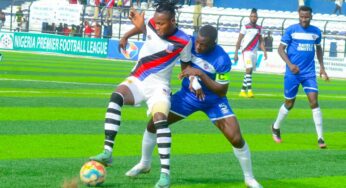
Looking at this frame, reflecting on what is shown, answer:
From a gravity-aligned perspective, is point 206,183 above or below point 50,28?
above

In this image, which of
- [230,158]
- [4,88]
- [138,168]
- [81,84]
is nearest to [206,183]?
[138,168]

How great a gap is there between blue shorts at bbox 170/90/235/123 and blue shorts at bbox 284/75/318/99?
4.90 m

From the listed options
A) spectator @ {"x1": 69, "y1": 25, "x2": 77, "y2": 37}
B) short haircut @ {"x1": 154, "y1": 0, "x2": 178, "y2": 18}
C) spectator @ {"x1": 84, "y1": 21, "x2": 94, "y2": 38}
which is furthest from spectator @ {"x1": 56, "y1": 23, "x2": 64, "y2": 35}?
short haircut @ {"x1": 154, "y1": 0, "x2": 178, "y2": 18}

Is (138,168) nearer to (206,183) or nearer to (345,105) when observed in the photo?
(206,183)

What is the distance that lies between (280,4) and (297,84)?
49.4 meters

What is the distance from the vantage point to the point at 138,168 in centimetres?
1035

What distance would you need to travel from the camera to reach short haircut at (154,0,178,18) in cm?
999

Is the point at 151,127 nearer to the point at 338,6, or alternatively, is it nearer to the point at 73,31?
the point at 73,31

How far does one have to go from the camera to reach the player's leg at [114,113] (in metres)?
9.73

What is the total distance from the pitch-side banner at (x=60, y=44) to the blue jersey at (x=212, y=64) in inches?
1452

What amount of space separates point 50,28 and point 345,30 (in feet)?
54.1

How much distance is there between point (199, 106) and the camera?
33.9ft

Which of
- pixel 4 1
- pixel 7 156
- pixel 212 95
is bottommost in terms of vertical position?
pixel 4 1

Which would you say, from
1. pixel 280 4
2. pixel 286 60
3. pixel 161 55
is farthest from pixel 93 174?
pixel 280 4
